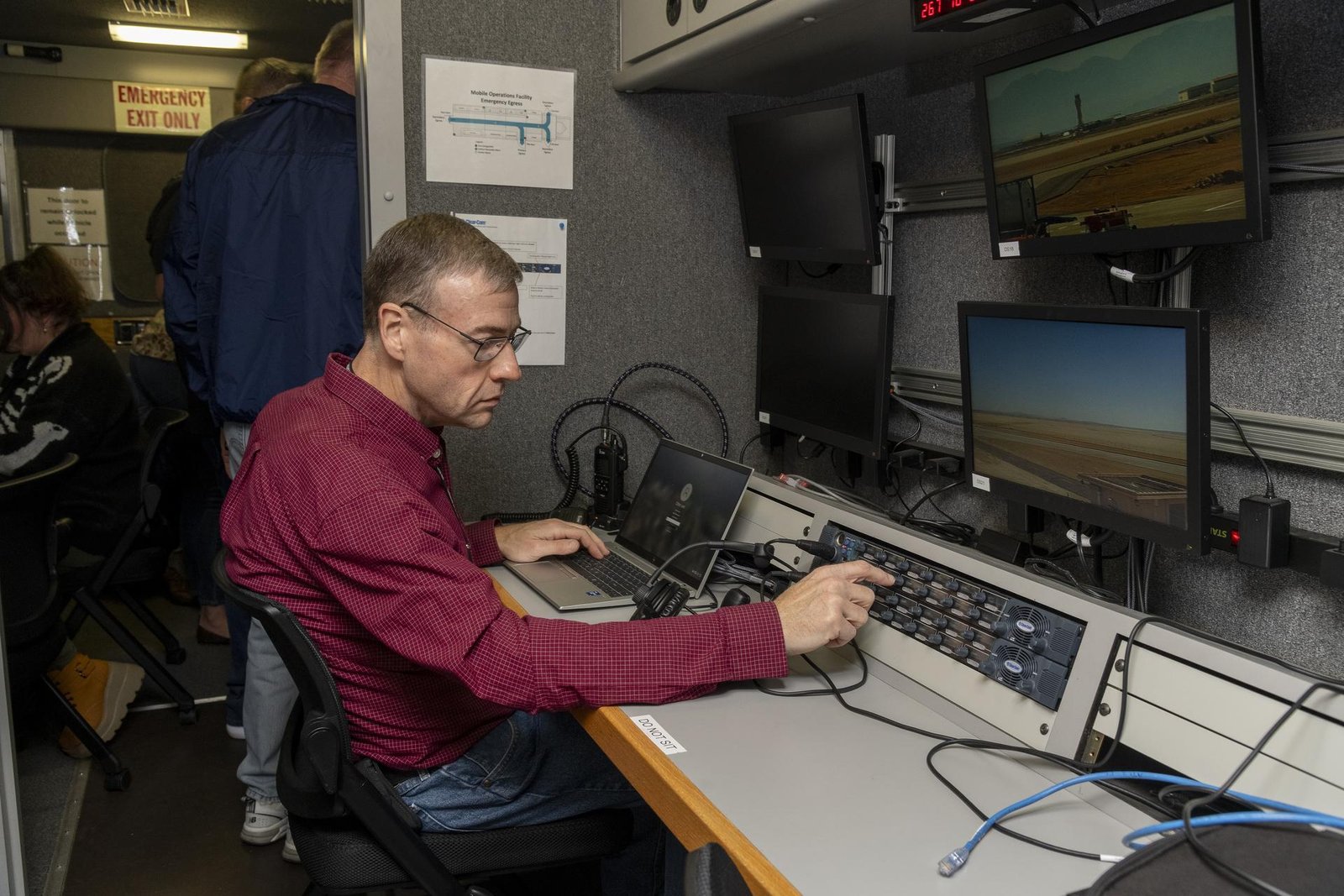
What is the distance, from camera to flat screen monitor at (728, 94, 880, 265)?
4.80 feet

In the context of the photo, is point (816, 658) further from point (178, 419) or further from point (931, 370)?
point (178, 419)

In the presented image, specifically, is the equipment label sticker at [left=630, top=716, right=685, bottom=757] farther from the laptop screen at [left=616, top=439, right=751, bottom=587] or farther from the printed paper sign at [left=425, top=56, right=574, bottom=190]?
the printed paper sign at [left=425, top=56, right=574, bottom=190]

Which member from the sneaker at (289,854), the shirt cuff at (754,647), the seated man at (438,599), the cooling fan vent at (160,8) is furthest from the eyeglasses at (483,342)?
the cooling fan vent at (160,8)

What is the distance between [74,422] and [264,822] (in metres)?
Answer: 1.20

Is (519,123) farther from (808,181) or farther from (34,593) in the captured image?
(34,593)

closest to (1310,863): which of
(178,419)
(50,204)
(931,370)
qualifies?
(931,370)

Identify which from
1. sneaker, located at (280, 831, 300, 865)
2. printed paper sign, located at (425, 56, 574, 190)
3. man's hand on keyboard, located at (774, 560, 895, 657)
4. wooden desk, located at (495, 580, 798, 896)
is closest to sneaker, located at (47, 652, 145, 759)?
sneaker, located at (280, 831, 300, 865)

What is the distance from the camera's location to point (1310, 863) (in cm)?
58

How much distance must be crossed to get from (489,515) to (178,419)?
121 centimetres

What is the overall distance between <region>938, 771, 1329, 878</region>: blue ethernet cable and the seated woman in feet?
7.37

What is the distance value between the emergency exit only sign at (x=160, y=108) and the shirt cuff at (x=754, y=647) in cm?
434

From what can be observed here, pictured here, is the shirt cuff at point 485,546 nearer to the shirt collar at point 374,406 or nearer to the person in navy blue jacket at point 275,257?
the shirt collar at point 374,406

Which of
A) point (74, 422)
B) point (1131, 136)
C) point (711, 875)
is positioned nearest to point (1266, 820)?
point (711, 875)

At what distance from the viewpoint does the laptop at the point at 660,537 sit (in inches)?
55.2
